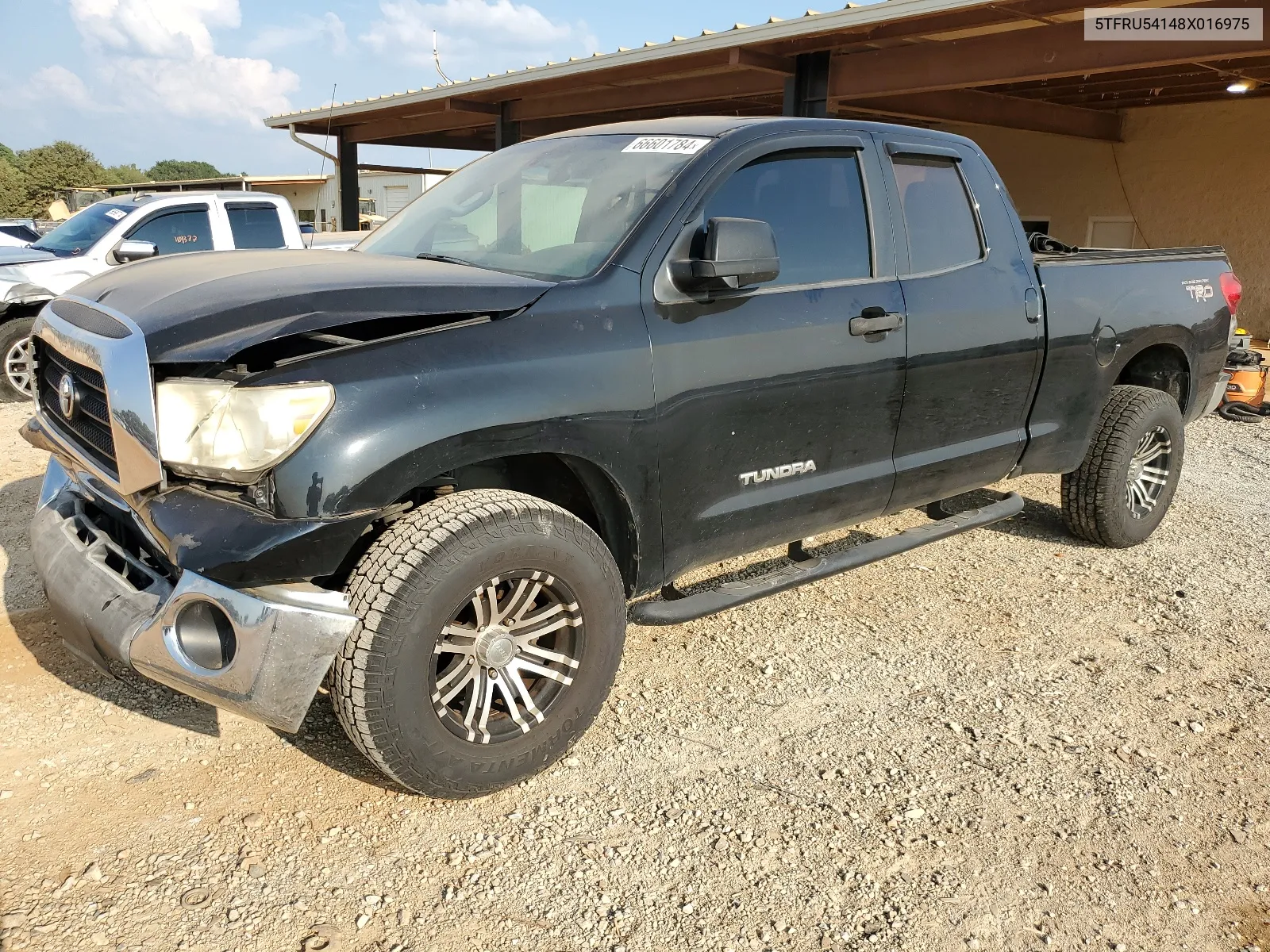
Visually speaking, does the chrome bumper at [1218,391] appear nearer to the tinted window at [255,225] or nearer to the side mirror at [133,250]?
the side mirror at [133,250]

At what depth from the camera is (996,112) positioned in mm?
13898

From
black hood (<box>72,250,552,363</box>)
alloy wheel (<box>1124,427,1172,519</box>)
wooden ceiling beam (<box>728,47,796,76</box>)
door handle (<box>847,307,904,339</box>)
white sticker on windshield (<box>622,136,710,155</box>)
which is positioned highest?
wooden ceiling beam (<box>728,47,796,76</box>)

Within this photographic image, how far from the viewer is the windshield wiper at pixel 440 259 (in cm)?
345

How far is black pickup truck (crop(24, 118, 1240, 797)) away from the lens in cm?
245

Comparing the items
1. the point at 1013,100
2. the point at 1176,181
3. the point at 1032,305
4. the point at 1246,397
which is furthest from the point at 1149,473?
the point at 1176,181

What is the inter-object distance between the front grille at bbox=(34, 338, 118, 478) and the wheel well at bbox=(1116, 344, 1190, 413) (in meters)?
4.78

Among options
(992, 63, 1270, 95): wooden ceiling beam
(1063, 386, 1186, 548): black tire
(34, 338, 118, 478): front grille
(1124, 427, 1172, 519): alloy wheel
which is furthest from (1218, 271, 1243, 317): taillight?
(992, 63, 1270, 95): wooden ceiling beam

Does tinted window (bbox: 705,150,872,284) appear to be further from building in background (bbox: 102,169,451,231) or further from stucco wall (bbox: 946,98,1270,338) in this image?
building in background (bbox: 102,169,451,231)

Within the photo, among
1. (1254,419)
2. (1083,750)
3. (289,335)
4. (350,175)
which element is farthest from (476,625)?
(350,175)

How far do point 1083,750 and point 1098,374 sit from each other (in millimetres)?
2124

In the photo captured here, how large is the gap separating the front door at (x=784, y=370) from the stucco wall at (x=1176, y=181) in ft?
42.8

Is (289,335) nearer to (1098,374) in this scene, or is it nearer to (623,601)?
(623,601)

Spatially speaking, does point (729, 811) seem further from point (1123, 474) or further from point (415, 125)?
point (415, 125)

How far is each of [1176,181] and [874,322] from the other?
13.8m
